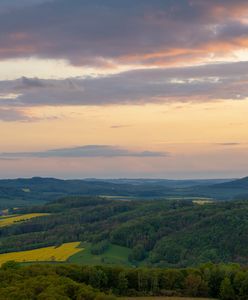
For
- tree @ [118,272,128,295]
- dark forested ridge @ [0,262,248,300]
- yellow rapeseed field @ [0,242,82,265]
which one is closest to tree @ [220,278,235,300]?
dark forested ridge @ [0,262,248,300]

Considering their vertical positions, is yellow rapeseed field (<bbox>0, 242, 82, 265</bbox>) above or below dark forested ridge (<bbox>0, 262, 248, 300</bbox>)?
below

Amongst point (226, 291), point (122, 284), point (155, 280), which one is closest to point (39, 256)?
point (122, 284)

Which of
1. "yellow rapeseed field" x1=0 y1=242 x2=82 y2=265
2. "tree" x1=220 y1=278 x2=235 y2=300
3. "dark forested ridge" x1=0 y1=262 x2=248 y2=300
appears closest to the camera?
"tree" x1=220 y1=278 x2=235 y2=300

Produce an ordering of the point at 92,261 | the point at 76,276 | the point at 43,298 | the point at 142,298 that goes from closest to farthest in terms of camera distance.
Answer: the point at 43,298, the point at 142,298, the point at 76,276, the point at 92,261

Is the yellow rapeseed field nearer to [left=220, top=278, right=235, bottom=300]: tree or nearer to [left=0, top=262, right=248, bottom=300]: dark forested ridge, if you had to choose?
[left=0, top=262, right=248, bottom=300]: dark forested ridge

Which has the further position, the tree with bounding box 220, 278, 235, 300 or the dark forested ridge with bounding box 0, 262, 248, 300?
the dark forested ridge with bounding box 0, 262, 248, 300

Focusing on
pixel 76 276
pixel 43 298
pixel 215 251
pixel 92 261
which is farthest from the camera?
pixel 215 251

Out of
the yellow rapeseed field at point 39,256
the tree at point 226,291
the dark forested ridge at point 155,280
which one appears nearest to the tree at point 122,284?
the dark forested ridge at point 155,280

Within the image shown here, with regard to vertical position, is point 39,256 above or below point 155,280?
below

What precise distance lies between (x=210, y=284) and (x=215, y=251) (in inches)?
3644

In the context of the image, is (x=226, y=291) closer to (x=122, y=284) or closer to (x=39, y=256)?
(x=122, y=284)

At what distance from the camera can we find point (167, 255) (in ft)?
648

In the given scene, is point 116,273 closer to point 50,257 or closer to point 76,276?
point 76,276

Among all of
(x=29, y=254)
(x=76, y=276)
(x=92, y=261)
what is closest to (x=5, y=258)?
(x=29, y=254)
